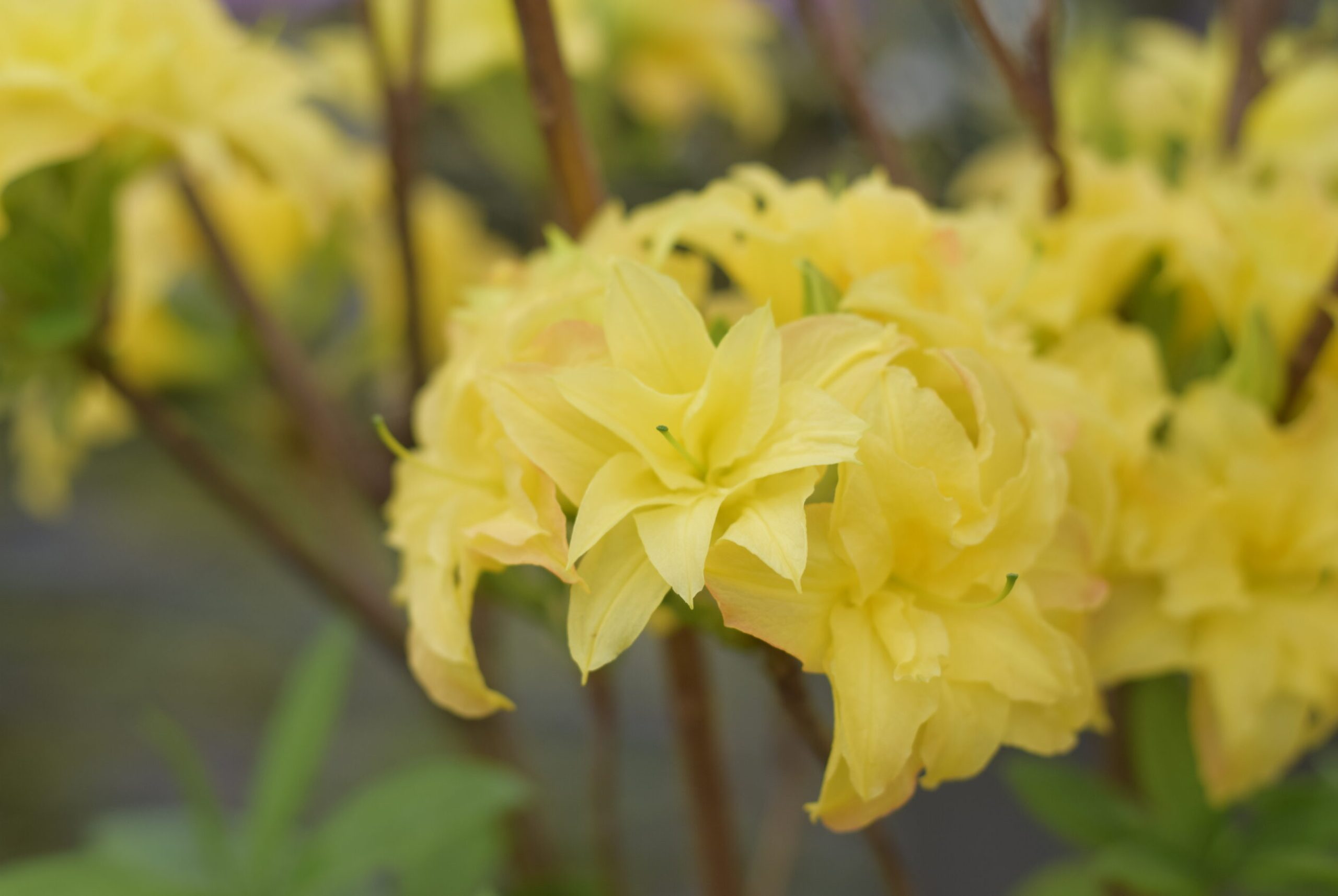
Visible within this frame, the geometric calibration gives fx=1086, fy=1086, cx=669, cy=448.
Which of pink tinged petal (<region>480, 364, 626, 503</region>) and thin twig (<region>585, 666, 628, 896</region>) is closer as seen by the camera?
pink tinged petal (<region>480, 364, 626, 503</region>)

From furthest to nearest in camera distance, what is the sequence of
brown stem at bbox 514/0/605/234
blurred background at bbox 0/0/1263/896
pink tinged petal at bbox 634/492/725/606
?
1. blurred background at bbox 0/0/1263/896
2. brown stem at bbox 514/0/605/234
3. pink tinged petal at bbox 634/492/725/606

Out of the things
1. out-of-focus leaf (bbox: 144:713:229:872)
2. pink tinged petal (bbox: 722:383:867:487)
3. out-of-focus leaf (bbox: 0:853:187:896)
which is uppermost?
pink tinged petal (bbox: 722:383:867:487)

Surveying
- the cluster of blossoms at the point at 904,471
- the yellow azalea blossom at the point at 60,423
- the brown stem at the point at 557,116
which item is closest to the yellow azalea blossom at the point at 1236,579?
the cluster of blossoms at the point at 904,471

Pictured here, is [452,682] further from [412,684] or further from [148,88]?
[412,684]

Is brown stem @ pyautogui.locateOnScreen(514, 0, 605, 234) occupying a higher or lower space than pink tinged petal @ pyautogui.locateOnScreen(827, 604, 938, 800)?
higher

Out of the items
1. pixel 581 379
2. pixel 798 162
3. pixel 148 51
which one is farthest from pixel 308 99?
pixel 581 379

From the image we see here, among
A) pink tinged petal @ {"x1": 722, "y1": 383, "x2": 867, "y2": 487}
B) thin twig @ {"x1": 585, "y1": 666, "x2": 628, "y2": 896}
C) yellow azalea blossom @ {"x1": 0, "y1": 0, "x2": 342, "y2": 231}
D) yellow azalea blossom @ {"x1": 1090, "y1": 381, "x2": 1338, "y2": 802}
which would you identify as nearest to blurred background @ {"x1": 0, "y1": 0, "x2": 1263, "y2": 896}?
thin twig @ {"x1": 585, "y1": 666, "x2": 628, "y2": 896}

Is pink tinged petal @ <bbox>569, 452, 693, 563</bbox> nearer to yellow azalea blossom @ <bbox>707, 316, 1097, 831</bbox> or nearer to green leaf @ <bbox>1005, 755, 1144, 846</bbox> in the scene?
yellow azalea blossom @ <bbox>707, 316, 1097, 831</bbox>

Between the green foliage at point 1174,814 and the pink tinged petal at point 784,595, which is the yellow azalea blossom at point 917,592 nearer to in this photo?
the pink tinged petal at point 784,595
